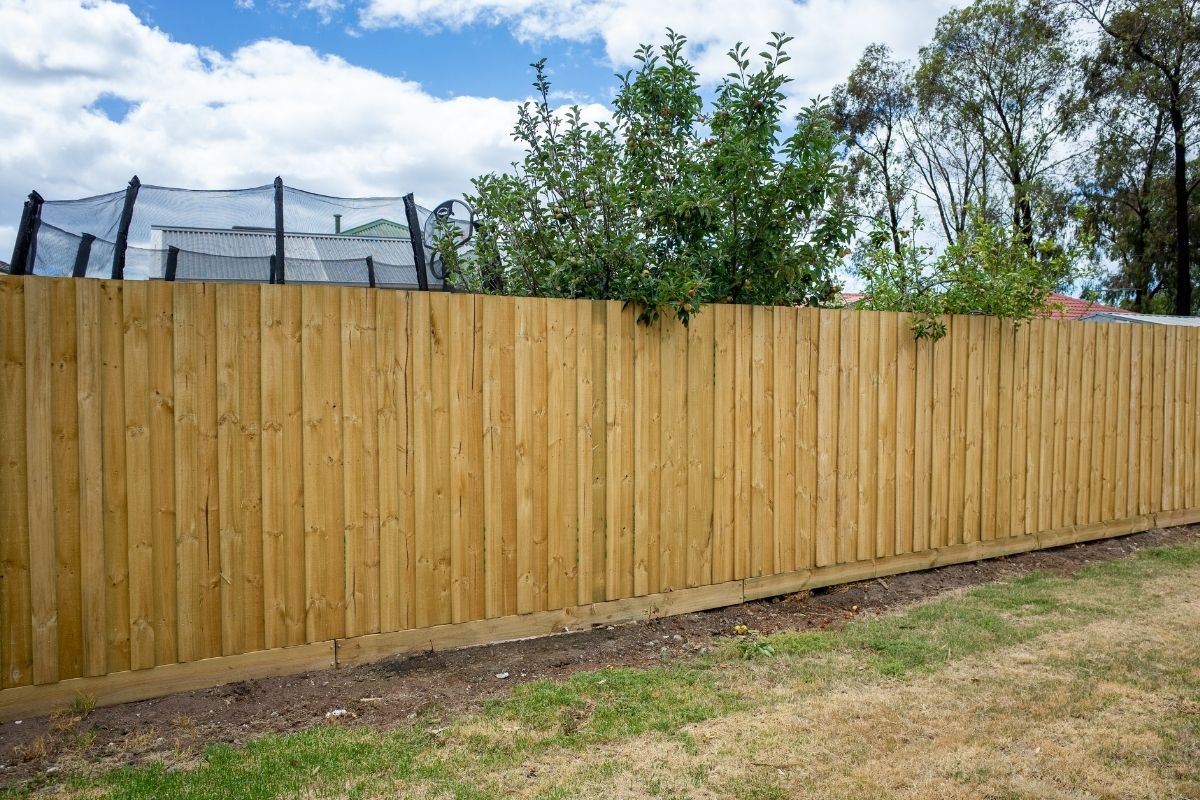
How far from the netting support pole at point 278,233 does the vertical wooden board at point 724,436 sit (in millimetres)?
2816

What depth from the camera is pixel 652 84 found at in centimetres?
520

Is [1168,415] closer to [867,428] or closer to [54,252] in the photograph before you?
[867,428]

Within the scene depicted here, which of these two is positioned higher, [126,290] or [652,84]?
[652,84]

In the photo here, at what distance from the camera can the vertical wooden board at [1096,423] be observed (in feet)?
23.4

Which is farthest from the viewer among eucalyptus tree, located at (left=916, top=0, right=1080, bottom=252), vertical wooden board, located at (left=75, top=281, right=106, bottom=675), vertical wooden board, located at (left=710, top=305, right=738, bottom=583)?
eucalyptus tree, located at (left=916, top=0, right=1080, bottom=252)

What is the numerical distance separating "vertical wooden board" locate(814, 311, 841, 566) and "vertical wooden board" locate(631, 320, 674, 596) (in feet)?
3.99

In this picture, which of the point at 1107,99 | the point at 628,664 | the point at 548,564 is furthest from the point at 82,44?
the point at 1107,99

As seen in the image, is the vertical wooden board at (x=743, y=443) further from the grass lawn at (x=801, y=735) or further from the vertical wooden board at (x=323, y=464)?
the vertical wooden board at (x=323, y=464)

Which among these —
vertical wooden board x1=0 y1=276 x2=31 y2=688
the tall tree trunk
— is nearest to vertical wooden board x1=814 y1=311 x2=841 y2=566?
vertical wooden board x1=0 y1=276 x2=31 y2=688

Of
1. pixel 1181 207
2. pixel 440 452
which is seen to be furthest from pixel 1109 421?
pixel 1181 207

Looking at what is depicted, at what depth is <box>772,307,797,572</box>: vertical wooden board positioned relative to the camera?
5320mm

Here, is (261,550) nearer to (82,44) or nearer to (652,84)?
(652,84)

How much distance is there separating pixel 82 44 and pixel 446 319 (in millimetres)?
5431

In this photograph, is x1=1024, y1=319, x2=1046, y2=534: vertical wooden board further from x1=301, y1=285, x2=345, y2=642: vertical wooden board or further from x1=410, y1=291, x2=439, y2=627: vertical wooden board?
x1=301, y1=285, x2=345, y2=642: vertical wooden board
